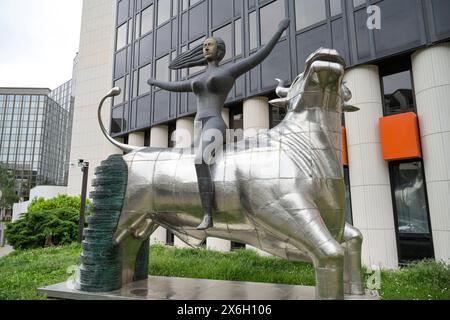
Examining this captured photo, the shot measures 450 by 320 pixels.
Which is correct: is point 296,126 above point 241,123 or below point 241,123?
below

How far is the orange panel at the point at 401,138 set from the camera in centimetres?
953

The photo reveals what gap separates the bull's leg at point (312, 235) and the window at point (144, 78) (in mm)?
14942

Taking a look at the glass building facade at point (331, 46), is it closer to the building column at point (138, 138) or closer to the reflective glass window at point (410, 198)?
the reflective glass window at point (410, 198)

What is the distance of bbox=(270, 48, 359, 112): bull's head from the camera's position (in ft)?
12.8

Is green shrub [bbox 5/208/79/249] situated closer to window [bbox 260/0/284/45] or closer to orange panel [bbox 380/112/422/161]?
window [bbox 260/0/284/45]

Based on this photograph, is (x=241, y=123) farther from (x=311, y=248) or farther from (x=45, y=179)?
(x=45, y=179)

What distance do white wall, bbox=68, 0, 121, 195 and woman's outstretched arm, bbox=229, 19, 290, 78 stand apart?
18.3m

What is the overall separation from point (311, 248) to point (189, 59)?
3.37 meters

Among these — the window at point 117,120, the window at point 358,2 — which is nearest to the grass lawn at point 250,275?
the window at point 358,2

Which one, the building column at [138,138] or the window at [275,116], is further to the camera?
the building column at [138,138]

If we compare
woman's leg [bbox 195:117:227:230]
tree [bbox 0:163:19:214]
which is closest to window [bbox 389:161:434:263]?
woman's leg [bbox 195:117:227:230]

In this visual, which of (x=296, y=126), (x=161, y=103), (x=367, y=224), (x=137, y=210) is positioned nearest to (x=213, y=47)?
(x=296, y=126)

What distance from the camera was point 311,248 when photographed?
3.66 meters

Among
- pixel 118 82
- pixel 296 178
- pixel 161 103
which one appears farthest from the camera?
pixel 118 82
